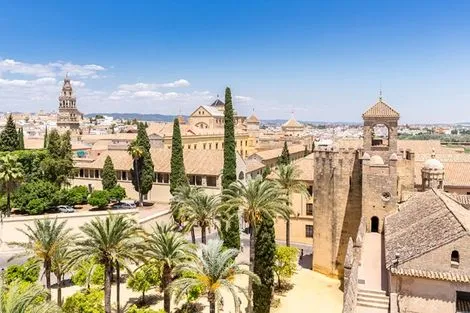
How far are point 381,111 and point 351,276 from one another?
54.0 ft

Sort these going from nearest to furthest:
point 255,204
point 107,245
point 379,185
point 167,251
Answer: point 107,245 → point 167,251 → point 255,204 → point 379,185

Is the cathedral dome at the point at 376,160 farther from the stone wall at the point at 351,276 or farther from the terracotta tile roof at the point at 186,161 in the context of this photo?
the terracotta tile roof at the point at 186,161

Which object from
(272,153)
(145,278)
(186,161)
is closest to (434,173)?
(145,278)

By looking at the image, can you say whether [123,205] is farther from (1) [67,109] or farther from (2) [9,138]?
(1) [67,109]

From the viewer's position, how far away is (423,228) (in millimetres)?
21484

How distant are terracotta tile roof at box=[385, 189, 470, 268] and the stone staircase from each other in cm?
171

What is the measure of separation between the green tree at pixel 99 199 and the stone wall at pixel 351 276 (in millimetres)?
32896

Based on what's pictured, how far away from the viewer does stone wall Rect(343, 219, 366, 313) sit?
17703mm

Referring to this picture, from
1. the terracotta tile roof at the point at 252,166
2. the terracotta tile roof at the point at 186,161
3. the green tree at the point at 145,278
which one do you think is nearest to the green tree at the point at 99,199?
the terracotta tile roof at the point at 186,161

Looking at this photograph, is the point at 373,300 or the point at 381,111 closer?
the point at 373,300

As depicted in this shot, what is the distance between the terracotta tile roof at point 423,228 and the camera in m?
19.3

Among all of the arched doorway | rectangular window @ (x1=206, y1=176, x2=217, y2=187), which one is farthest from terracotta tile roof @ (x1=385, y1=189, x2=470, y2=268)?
rectangular window @ (x1=206, y1=176, x2=217, y2=187)

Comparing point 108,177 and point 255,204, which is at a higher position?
point 255,204

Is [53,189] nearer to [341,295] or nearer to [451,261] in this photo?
[341,295]
